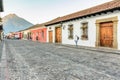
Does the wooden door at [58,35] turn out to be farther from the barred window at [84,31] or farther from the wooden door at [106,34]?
the wooden door at [106,34]

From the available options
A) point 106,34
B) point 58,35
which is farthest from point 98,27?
point 58,35

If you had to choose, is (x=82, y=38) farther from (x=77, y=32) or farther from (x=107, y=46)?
(x=107, y=46)

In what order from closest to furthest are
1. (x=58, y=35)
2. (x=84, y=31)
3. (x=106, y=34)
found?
(x=106, y=34)
(x=84, y=31)
(x=58, y=35)

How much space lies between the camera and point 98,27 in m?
20.3

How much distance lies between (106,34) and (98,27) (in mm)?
1345

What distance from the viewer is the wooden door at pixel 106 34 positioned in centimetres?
1871

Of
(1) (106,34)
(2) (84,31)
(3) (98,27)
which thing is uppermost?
(3) (98,27)

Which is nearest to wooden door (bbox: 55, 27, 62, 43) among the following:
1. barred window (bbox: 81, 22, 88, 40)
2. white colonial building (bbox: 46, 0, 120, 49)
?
white colonial building (bbox: 46, 0, 120, 49)

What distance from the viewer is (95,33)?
20812 mm

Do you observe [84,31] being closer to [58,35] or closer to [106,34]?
[106,34]

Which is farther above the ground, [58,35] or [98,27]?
[98,27]

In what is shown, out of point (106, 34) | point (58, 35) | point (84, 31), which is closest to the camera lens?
point (106, 34)

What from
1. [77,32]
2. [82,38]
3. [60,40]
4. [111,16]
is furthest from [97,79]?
[60,40]

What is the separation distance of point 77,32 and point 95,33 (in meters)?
4.59
